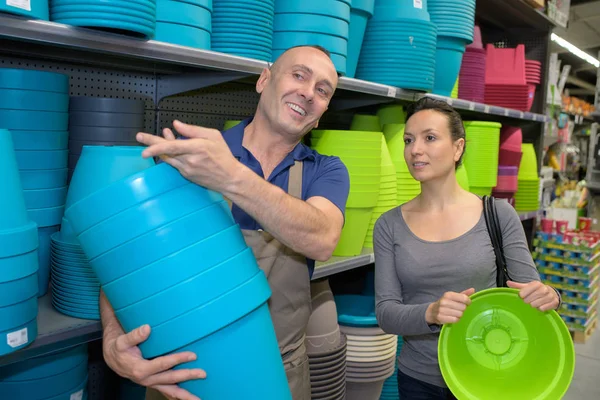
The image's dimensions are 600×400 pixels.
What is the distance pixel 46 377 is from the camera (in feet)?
5.95

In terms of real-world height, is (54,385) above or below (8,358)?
below

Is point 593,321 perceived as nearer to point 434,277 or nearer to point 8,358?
point 434,277

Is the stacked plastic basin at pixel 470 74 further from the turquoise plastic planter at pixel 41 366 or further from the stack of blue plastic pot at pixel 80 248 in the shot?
the turquoise plastic planter at pixel 41 366

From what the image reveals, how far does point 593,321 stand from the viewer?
18.0ft

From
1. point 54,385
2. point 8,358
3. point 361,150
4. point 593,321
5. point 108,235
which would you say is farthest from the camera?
point 593,321

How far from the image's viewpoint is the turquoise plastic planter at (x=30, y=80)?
1.67m

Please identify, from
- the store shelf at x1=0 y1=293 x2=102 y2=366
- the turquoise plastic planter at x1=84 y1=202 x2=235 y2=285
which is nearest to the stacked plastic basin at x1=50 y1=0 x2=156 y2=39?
Result: the turquoise plastic planter at x1=84 y1=202 x2=235 y2=285

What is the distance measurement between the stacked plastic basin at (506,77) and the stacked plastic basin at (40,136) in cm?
339

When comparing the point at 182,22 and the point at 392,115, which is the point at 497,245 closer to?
the point at 182,22

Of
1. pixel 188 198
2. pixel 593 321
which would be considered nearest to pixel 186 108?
pixel 188 198

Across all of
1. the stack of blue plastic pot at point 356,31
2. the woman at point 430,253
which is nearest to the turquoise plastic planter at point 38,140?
the woman at point 430,253

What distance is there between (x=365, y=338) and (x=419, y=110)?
3.93 feet

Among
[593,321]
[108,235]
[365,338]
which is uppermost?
[108,235]

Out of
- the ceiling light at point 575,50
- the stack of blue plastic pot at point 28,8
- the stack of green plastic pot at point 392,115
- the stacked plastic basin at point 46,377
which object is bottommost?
the stacked plastic basin at point 46,377
